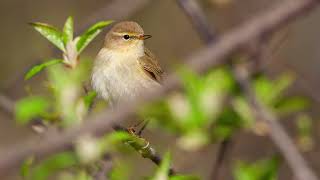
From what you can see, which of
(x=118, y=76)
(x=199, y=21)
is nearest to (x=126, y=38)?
(x=118, y=76)

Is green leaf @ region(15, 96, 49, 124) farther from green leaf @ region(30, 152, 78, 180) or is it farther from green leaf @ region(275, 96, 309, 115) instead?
green leaf @ region(275, 96, 309, 115)

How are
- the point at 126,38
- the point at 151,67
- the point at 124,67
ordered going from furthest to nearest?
the point at 126,38, the point at 151,67, the point at 124,67

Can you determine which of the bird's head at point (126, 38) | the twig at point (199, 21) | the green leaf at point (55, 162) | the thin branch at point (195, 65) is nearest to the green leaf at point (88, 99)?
the green leaf at point (55, 162)

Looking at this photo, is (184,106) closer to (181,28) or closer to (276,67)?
(276,67)

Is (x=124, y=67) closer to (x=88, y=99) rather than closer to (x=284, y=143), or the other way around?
(x=88, y=99)

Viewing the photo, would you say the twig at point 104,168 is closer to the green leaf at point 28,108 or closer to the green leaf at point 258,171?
the green leaf at point 258,171
